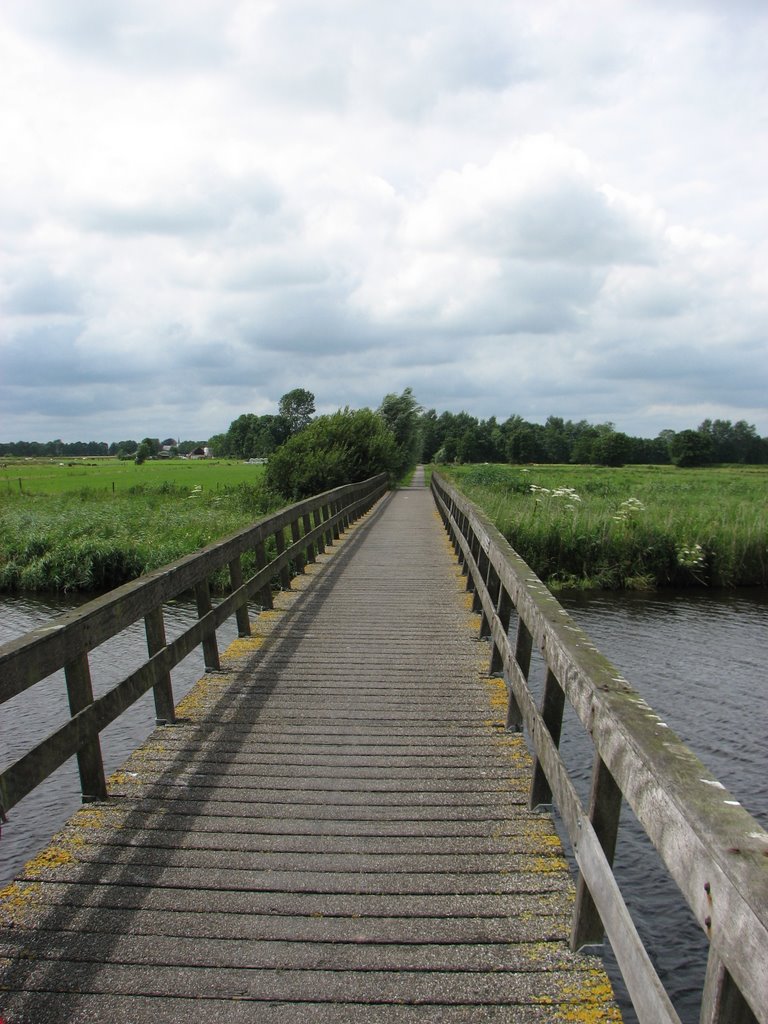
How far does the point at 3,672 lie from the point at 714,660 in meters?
11.2

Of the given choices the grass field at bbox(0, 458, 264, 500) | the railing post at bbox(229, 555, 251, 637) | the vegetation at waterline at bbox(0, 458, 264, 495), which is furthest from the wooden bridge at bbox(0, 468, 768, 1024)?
the grass field at bbox(0, 458, 264, 500)

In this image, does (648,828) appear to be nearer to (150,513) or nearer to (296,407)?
(150,513)

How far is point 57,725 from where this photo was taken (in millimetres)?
8812

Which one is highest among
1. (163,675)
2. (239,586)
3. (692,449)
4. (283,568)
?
(239,586)

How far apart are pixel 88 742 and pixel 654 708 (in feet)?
25.1

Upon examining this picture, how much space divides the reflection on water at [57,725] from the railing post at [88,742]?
1.18ft

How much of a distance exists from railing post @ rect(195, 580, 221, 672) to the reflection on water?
1.57 meters

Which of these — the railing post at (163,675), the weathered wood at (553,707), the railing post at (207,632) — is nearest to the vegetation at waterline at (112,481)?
the railing post at (207,632)

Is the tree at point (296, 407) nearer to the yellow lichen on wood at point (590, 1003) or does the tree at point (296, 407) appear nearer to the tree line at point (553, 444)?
the tree line at point (553, 444)

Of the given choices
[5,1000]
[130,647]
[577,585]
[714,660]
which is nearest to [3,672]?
[5,1000]

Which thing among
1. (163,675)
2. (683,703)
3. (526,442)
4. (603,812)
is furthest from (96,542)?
(526,442)

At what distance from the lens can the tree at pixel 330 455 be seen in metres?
33.0

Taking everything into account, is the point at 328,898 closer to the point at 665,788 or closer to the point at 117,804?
the point at 117,804

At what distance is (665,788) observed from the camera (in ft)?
6.19
